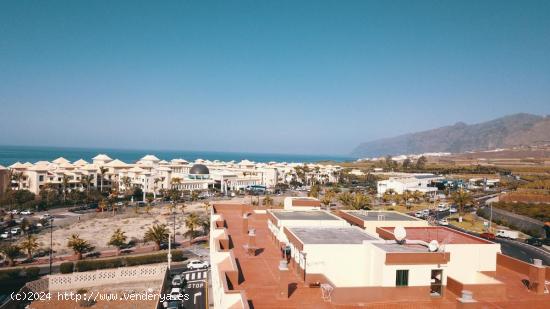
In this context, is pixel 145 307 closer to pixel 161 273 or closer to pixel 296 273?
pixel 161 273

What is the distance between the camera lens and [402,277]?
16.2 meters

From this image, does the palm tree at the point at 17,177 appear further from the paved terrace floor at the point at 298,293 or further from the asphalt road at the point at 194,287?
the paved terrace floor at the point at 298,293

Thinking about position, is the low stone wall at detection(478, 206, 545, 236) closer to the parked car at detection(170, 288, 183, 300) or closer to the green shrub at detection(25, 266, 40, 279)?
the parked car at detection(170, 288, 183, 300)

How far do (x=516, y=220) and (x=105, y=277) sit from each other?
51.4 metres

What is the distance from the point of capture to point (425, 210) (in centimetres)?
6806

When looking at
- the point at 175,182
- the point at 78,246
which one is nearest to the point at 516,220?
the point at 78,246

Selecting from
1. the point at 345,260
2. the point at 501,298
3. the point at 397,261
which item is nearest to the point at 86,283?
the point at 345,260

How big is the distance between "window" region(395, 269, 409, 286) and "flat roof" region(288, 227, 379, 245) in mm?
2961

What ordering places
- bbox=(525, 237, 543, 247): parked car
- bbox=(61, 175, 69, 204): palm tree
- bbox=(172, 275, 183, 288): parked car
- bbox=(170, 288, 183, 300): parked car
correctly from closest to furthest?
bbox=(170, 288, 183, 300): parked car, bbox=(172, 275, 183, 288): parked car, bbox=(525, 237, 543, 247): parked car, bbox=(61, 175, 69, 204): palm tree

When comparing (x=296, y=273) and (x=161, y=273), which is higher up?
(x=296, y=273)

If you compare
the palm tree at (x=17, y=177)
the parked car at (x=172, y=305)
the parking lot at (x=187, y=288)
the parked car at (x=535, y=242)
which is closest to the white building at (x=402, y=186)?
the parked car at (x=535, y=242)

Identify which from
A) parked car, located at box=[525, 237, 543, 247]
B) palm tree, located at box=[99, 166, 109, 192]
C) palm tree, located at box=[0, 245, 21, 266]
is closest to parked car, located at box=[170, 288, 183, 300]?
palm tree, located at box=[0, 245, 21, 266]

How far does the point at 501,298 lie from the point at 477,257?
441 centimetres

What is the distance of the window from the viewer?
53.1 ft
